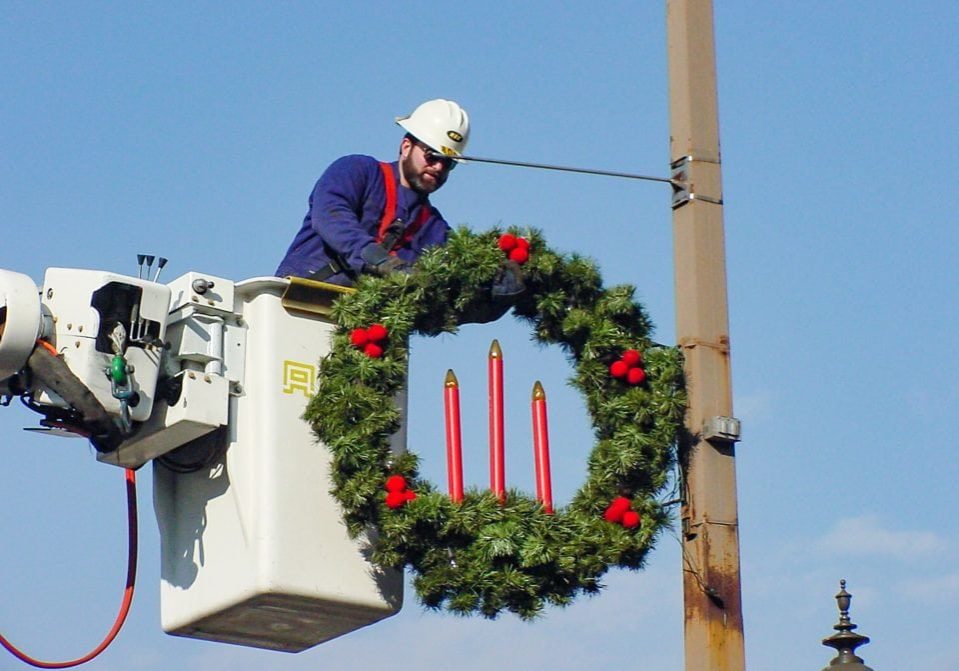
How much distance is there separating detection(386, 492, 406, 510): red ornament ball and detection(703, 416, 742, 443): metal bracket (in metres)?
1.29

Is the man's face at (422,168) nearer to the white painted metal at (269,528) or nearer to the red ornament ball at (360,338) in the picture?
the white painted metal at (269,528)

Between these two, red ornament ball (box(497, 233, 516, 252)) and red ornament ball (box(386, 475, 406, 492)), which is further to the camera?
red ornament ball (box(497, 233, 516, 252))

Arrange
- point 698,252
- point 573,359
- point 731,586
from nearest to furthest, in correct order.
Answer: point 731,586, point 698,252, point 573,359

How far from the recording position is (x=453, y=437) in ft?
26.4

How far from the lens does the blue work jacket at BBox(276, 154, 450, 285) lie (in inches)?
350

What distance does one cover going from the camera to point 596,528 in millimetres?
8039

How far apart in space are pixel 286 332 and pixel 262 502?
2.66ft

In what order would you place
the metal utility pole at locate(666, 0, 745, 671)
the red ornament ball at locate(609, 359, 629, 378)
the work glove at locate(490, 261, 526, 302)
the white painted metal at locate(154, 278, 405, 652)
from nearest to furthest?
the metal utility pole at locate(666, 0, 745, 671) → the white painted metal at locate(154, 278, 405, 652) → the red ornament ball at locate(609, 359, 629, 378) → the work glove at locate(490, 261, 526, 302)

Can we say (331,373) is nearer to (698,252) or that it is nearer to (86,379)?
(86,379)

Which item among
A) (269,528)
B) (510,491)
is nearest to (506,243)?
(510,491)

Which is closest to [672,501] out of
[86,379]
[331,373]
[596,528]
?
[596,528]

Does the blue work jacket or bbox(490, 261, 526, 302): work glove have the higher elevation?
the blue work jacket

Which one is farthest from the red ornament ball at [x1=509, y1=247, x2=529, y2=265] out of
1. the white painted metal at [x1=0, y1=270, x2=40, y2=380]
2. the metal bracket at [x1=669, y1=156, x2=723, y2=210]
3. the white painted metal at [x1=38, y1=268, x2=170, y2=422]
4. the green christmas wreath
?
the white painted metal at [x1=0, y1=270, x2=40, y2=380]

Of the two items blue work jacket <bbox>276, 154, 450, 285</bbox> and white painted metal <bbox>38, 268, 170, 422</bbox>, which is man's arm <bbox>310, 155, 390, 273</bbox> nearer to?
blue work jacket <bbox>276, 154, 450, 285</bbox>
